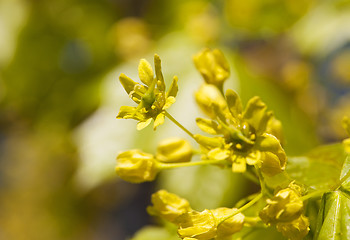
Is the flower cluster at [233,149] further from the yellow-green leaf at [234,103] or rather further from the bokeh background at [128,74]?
the bokeh background at [128,74]

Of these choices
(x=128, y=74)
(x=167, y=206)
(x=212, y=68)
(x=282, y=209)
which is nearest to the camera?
(x=282, y=209)

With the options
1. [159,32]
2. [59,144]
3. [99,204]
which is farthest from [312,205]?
[99,204]

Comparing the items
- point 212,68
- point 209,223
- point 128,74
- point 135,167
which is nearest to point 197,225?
point 209,223

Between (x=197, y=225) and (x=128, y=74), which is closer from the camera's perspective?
(x=197, y=225)

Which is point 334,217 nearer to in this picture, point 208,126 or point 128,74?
point 208,126

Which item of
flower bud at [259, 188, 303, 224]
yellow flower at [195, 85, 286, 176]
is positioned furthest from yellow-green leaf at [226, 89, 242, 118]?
flower bud at [259, 188, 303, 224]

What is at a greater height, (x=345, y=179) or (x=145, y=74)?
(x=145, y=74)

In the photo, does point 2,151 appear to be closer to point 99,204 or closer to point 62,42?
point 99,204
